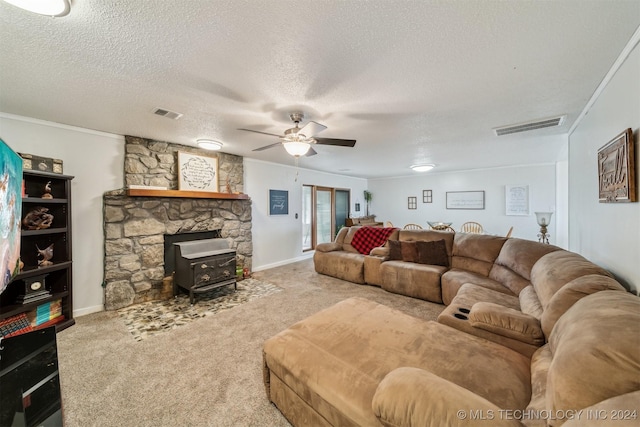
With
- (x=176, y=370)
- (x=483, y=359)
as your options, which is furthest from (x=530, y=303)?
(x=176, y=370)

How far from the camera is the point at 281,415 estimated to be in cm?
149

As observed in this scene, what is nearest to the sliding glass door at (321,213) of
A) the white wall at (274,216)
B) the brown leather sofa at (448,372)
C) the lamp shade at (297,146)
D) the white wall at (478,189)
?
the white wall at (274,216)

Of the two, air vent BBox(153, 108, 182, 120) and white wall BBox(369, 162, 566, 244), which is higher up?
air vent BBox(153, 108, 182, 120)

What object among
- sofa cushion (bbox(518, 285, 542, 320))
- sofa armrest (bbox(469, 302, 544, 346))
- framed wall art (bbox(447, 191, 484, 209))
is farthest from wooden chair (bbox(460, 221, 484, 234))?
sofa armrest (bbox(469, 302, 544, 346))

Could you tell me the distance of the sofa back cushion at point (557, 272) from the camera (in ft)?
5.16

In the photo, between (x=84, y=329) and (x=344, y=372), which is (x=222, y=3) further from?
(x=84, y=329)

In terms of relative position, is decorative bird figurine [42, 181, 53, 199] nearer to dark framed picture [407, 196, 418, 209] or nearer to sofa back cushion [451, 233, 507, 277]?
sofa back cushion [451, 233, 507, 277]

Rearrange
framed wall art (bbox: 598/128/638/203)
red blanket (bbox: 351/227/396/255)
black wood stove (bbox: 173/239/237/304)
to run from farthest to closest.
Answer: red blanket (bbox: 351/227/396/255), black wood stove (bbox: 173/239/237/304), framed wall art (bbox: 598/128/638/203)

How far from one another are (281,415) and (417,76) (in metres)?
2.54

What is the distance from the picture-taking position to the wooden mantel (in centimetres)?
310

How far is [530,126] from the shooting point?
2.92 m

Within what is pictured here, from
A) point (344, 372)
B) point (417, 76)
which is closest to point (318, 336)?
point (344, 372)

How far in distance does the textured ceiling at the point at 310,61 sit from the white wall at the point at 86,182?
268 millimetres

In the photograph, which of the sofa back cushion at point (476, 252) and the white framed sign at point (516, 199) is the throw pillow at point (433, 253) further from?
the white framed sign at point (516, 199)
